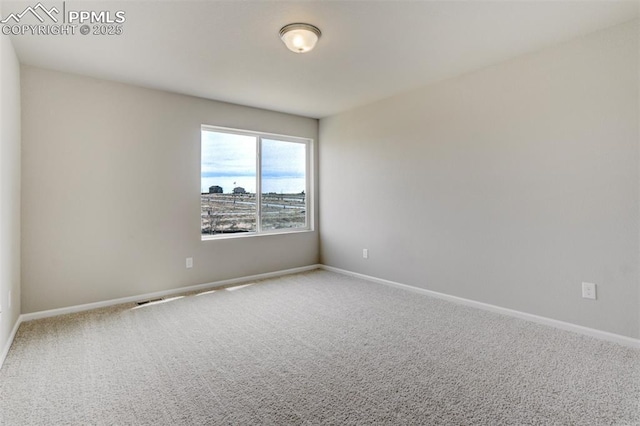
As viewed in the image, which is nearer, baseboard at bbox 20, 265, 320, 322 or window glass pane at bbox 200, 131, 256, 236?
baseboard at bbox 20, 265, 320, 322

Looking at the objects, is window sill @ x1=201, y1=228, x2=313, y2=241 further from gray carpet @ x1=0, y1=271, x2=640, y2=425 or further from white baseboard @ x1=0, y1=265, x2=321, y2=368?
gray carpet @ x1=0, y1=271, x2=640, y2=425

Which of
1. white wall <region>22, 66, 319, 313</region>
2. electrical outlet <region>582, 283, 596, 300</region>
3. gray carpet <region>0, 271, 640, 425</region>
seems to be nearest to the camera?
gray carpet <region>0, 271, 640, 425</region>

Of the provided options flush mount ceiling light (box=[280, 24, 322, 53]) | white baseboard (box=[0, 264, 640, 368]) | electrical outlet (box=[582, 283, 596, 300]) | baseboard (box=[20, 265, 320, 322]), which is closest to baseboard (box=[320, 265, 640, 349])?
white baseboard (box=[0, 264, 640, 368])

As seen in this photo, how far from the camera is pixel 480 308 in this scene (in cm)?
343

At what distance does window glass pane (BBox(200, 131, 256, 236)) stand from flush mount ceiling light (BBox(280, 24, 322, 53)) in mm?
2191

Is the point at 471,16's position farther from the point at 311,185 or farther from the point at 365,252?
the point at 311,185

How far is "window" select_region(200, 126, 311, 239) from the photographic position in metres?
4.43

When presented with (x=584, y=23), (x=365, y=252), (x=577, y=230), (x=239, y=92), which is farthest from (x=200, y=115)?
(x=577, y=230)

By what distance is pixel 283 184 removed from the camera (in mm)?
5172

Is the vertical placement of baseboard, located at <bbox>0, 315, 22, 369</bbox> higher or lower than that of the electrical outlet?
lower

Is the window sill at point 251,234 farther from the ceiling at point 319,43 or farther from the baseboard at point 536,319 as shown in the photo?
the ceiling at point 319,43

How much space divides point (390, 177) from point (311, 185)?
59.8 inches

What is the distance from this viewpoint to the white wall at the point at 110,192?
3.21 meters

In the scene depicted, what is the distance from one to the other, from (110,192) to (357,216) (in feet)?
10.0
